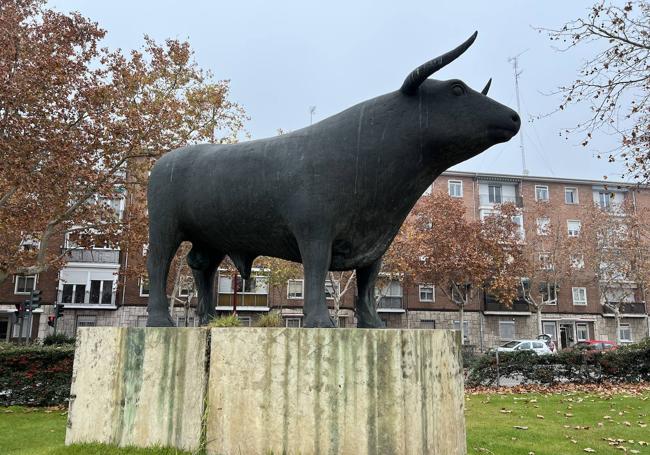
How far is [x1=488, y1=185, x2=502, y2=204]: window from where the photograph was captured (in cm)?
4678

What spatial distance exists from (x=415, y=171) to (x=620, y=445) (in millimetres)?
7048

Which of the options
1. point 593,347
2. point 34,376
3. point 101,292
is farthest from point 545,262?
point 34,376

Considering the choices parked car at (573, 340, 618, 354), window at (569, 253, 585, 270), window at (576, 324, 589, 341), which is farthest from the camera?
window at (576, 324, 589, 341)

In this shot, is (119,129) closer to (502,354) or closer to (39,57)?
(39,57)

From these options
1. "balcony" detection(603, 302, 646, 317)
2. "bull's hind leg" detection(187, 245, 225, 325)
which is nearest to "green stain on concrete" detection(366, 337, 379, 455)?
"bull's hind leg" detection(187, 245, 225, 325)

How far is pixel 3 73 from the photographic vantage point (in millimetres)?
13203

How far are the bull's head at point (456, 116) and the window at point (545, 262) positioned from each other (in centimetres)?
3614

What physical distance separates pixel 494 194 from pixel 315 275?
45404mm

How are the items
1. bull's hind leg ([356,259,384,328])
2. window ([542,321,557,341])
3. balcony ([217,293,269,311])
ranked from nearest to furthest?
bull's hind leg ([356,259,384,328]) → balcony ([217,293,269,311]) → window ([542,321,557,341])

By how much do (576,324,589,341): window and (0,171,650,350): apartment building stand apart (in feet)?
0.25

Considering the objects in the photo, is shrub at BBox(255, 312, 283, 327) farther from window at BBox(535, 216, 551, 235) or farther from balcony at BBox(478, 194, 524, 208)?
balcony at BBox(478, 194, 524, 208)

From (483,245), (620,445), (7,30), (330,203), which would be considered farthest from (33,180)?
(483,245)

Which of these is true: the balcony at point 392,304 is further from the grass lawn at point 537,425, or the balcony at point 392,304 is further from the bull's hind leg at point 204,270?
the bull's hind leg at point 204,270

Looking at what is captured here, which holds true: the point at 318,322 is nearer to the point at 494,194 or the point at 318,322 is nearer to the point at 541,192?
the point at 494,194
